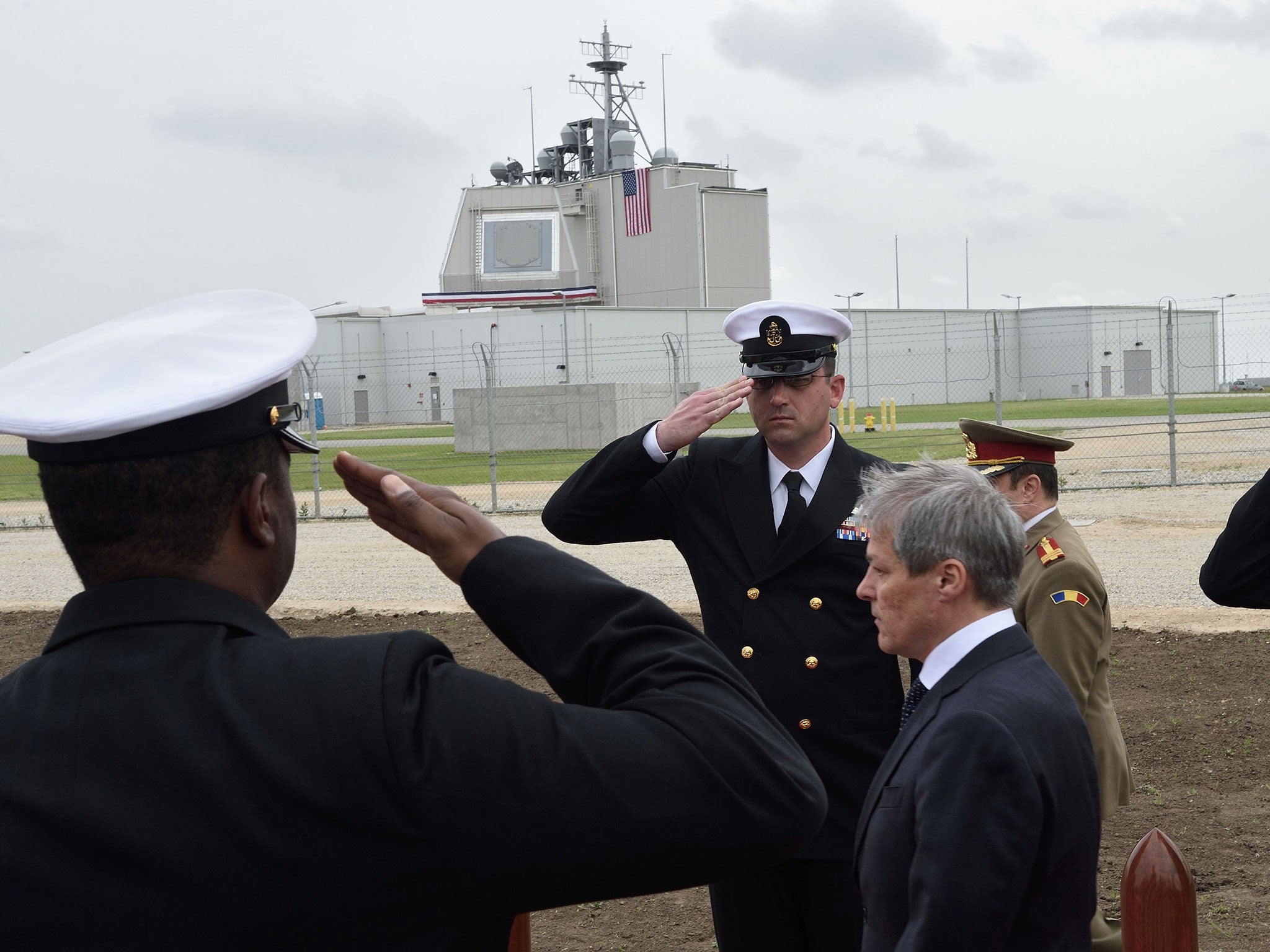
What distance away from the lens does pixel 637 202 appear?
2379 inches

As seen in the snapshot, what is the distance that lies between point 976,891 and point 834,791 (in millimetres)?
1224

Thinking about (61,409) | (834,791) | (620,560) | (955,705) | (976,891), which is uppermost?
(61,409)

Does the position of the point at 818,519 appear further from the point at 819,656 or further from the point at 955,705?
the point at 955,705

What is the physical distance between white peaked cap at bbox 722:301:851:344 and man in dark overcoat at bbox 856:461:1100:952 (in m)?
1.25

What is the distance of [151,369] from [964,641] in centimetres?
169

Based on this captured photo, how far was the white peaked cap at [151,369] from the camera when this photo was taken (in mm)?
1260

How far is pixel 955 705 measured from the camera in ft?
7.50

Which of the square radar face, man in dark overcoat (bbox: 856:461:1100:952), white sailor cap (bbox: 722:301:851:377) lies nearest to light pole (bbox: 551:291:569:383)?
the square radar face

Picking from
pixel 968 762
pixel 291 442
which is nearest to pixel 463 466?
pixel 968 762

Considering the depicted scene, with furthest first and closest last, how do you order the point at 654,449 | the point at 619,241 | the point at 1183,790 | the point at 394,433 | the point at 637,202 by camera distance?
the point at 619,241, the point at 637,202, the point at 394,433, the point at 1183,790, the point at 654,449

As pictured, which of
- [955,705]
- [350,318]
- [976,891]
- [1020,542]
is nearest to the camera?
[976,891]

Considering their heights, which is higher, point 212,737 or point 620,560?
point 212,737

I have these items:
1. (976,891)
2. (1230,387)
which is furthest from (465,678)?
(1230,387)

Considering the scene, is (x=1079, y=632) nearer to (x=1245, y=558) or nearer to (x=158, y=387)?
(x=1245, y=558)
